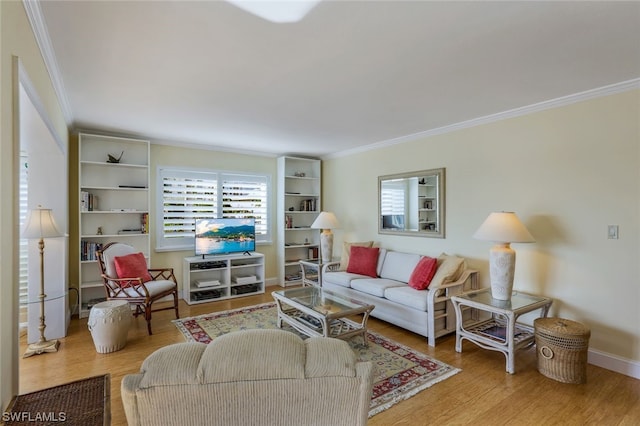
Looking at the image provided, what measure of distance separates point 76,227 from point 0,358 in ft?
11.6

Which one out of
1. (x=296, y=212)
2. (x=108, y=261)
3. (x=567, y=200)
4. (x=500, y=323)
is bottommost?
(x=500, y=323)

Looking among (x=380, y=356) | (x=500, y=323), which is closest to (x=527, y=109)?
(x=500, y=323)

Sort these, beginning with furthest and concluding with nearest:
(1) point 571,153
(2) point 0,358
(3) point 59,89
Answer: (1) point 571,153 < (3) point 59,89 < (2) point 0,358

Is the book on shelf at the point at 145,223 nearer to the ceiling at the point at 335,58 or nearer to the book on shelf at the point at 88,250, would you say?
the book on shelf at the point at 88,250

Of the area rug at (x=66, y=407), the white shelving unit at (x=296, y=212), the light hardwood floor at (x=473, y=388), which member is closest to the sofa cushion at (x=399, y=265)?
the light hardwood floor at (x=473, y=388)

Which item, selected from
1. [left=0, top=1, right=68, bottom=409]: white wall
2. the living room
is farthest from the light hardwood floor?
[left=0, top=1, right=68, bottom=409]: white wall

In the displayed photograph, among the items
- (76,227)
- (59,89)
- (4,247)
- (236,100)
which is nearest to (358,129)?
(236,100)

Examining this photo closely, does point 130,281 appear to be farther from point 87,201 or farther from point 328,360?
point 328,360

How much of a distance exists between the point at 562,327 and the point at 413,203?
2220 mm

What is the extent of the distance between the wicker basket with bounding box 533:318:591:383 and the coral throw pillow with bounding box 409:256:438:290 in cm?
117

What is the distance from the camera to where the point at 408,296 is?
3.51 m

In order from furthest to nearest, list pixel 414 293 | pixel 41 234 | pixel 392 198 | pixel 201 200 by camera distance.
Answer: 1. pixel 201 200
2. pixel 392 198
3. pixel 414 293
4. pixel 41 234

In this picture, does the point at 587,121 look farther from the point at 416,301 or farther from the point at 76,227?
the point at 76,227

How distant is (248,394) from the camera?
0.86 metres
